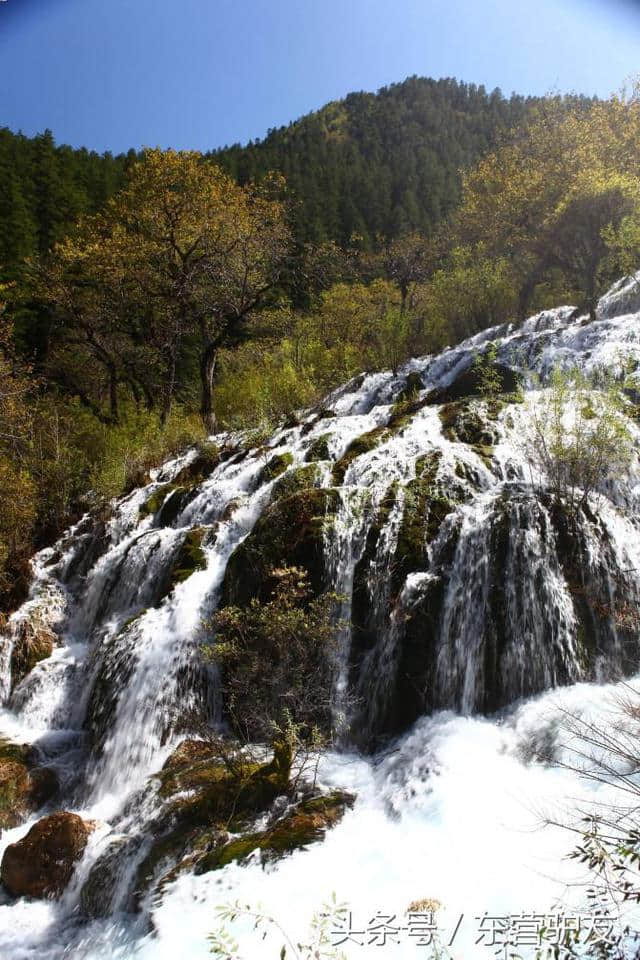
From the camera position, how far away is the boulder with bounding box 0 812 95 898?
5355 mm

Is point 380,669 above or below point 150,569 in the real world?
below

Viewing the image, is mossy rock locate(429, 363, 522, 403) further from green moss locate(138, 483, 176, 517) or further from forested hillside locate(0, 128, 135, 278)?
forested hillside locate(0, 128, 135, 278)

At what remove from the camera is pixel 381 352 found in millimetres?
23531

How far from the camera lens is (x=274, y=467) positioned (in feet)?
41.0

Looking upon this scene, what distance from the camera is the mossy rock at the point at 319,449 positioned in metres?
12.3

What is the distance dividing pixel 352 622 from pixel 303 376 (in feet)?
49.4

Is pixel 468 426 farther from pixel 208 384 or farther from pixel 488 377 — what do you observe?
pixel 208 384

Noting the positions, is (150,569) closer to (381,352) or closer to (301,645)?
(301,645)

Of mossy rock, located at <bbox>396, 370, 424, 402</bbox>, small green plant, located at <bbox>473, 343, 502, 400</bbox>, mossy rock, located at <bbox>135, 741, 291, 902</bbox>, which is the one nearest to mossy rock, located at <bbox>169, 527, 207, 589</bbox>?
mossy rock, located at <bbox>135, 741, 291, 902</bbox>

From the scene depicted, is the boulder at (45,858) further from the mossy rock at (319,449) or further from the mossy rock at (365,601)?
the mossy rock at (319,449)

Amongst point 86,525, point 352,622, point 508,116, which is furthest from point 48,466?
point 508,116

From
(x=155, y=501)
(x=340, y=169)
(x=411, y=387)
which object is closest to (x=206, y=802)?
(x=155, y=501)

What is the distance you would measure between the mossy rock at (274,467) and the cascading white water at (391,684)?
0.11m

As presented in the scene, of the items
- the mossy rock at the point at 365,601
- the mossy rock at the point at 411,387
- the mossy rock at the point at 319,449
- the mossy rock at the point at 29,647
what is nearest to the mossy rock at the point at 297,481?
the mossy rock at the point at 319,449
